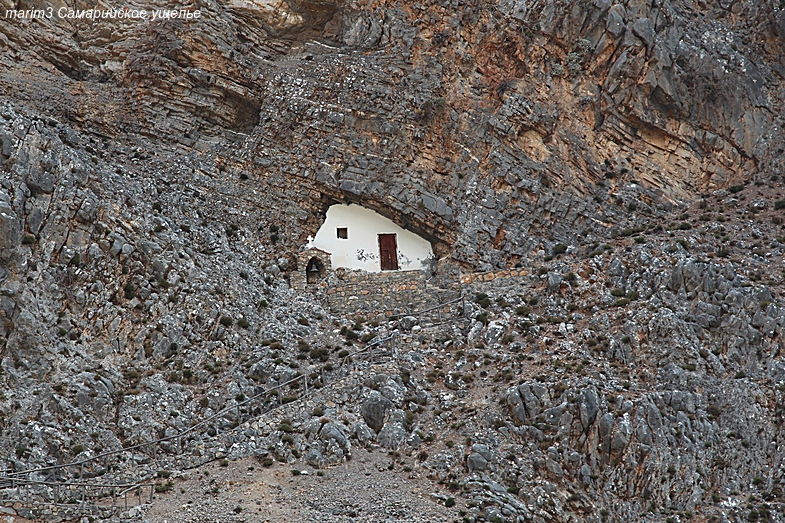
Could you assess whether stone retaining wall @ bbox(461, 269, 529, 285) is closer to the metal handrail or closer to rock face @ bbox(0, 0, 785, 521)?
rock face @ bbox(0, 0, 785, 521)

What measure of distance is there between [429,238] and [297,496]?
1968cm

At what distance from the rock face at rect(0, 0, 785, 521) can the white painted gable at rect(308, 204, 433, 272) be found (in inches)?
32.3

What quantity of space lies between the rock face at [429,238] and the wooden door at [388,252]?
1.56 m

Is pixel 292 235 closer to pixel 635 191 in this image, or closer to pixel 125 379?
pixel 125 379

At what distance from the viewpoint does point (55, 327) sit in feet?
137

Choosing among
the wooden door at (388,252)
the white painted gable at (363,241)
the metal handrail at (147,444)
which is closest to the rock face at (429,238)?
the metal handrail at (147,444)

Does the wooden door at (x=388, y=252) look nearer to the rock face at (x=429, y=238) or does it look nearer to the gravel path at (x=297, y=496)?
the rock face at (x=429, y=238)

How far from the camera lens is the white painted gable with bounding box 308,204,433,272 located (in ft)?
170

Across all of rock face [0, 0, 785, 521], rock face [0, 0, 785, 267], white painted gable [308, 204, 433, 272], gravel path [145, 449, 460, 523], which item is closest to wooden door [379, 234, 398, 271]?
white painted gable [308, 204, 433, 272]

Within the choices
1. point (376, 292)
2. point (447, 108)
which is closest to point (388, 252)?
point (376, 292)

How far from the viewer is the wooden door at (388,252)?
171 ft

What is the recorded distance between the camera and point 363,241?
52.4 metres

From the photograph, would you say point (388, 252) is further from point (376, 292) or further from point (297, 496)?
point (297, 496)

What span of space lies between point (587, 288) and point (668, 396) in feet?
24.1
